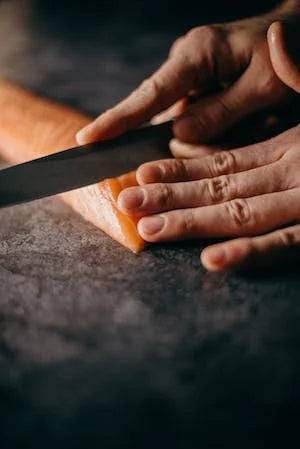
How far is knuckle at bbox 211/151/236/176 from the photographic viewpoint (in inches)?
66.6

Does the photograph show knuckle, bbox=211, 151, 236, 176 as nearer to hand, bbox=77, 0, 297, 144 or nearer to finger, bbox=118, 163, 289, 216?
finger, bbox=118, 163, 289, 216

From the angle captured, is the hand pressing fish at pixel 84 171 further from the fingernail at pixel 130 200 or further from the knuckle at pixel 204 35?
the knuckle at pixel 204 35

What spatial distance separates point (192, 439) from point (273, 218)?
0.67 meters

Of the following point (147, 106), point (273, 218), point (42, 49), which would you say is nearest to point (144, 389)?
point (273, 218)

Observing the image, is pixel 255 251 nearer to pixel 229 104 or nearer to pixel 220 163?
pixel 220 163

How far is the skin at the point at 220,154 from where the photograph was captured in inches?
59.8

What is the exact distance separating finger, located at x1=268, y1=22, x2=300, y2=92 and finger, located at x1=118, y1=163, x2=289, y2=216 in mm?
293

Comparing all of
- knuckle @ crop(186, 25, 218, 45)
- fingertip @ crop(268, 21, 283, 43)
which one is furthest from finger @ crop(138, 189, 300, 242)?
knuckle @ crop(186, 25, 218, 45)

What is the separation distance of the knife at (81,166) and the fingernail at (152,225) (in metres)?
0.23

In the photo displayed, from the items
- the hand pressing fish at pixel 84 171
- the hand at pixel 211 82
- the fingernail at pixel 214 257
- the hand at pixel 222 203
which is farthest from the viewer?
the hand at pixel 211 82

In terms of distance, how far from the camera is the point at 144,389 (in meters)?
1.20

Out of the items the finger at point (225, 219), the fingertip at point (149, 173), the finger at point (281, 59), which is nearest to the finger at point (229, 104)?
the finger at point (281, 59)

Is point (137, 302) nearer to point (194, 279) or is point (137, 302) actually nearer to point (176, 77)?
point (194, 279)

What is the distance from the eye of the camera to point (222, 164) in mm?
1693
